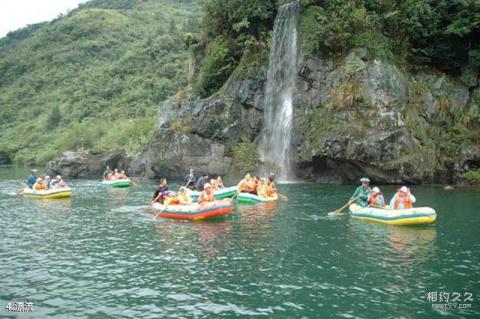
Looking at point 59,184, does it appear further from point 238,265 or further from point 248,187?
point 238,265

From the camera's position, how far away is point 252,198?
2564 centimetres

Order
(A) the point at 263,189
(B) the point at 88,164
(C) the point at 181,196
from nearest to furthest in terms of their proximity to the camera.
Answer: (C) the point at 181,196
(A) the point at 263,189
(B) the point at 88,164

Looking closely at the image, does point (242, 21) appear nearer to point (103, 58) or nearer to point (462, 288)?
point (462, 288)

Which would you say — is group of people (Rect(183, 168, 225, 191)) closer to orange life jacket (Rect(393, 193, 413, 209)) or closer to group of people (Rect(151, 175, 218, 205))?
group of people (Rect(151, 175, 218, 205))

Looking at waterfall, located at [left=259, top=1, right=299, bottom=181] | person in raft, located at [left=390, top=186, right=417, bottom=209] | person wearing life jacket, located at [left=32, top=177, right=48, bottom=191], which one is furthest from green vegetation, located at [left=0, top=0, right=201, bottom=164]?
person in raft, located at [left=390, top=186, right=417, bottom=209]

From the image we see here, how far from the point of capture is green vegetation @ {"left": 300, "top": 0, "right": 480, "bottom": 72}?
33.8 meters

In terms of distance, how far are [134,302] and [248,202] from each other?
15.7m

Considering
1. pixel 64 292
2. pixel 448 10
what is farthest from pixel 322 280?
pixel 448 10

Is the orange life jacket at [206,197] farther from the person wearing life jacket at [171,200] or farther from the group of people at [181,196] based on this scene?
the person wearing life jacket at [171,200]

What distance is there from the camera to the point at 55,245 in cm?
1559

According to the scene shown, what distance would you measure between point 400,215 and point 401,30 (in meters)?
20.9

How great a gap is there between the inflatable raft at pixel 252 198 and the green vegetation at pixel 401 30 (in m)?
13.7

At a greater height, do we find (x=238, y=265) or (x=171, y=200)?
(x=171, y=200)

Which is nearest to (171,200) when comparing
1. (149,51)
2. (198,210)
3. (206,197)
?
(206,197)
